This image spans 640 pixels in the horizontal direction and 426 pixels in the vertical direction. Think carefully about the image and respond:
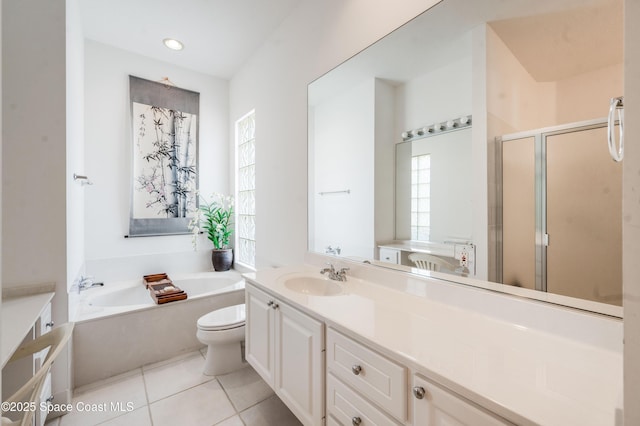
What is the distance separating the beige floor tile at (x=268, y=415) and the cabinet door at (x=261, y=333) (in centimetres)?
28

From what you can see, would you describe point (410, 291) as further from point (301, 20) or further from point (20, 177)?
point (20, 177)

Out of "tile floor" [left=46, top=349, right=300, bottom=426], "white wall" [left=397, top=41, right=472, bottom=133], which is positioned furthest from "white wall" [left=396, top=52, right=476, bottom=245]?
"tile floor" [left=46, top=349, right=300, bottom=426]

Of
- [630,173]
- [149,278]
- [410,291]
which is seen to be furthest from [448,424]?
[149,278]

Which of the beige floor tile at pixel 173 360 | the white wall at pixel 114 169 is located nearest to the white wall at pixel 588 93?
the beige floor tile at pixel 173 360

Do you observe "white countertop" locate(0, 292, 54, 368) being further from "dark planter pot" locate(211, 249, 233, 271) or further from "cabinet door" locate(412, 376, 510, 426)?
"dark planter pot" locate(211, 249, 233, 271)

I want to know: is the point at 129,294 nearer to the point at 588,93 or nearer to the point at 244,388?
the point at 244,388

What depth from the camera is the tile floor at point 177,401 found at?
1.76 metres

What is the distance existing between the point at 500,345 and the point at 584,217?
53 cm

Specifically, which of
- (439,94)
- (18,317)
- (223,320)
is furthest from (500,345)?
(18,317)

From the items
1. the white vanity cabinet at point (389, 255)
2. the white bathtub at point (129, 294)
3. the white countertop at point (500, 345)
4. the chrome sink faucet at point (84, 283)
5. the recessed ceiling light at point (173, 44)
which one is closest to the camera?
the white countertop at point (500, 345)

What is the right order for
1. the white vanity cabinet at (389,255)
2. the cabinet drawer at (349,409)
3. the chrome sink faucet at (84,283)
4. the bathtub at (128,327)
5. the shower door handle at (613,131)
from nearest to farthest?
the shower door handle at (613,131), the cabinet drawer at (349,409), the white vanity cabinet at (389,255), the bathtub at (128,327), the chrome sink faucet at (84,283)

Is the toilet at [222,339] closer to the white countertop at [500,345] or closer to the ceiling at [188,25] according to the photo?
the white countertop at [500,345]

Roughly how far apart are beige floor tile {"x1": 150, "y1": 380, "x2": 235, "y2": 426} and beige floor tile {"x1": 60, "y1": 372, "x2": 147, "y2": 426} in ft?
0.54

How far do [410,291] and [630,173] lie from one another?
3.38 ft
